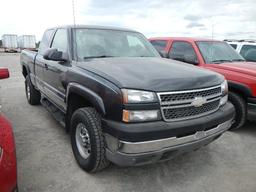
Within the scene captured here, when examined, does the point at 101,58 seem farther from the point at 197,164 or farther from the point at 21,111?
the point at 21,111

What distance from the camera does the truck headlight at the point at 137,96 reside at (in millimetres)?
2648

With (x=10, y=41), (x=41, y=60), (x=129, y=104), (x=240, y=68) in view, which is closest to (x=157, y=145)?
(x=129, y=104)

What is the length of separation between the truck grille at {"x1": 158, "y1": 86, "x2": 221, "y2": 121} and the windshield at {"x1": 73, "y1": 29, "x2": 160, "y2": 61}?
1.42 m

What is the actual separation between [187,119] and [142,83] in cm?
64

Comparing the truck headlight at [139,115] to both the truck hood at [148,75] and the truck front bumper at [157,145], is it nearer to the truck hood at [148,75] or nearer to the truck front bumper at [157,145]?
the truck front bumper at [157,145]

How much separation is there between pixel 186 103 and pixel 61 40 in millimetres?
2552

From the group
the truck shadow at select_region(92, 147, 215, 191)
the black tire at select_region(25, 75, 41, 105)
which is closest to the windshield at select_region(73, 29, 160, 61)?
the truck shadow at select_region(92, 147, 215, 191)

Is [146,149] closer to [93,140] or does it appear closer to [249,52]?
[93,140]

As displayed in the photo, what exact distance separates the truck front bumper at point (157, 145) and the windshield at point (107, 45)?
146 centimetres

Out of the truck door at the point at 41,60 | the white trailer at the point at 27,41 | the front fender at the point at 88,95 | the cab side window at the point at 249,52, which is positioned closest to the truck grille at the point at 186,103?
the front fender at the point at 88,95

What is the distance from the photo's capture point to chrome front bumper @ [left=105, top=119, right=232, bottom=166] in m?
2.65

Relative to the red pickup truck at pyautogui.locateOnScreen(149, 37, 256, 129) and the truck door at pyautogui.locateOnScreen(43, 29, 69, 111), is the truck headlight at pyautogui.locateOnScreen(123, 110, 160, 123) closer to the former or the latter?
the truck door at pyautogui.locateOnScreen(43, 29, 69, 111)

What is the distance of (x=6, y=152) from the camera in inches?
83.4

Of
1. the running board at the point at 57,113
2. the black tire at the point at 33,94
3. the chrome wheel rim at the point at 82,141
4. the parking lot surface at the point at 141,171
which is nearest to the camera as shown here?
the parking lot surface at the point at 141,171
